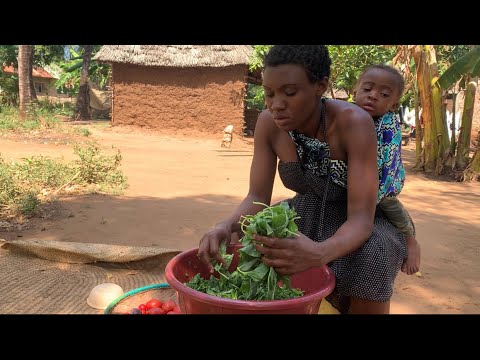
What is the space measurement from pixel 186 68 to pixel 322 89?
1352 cm

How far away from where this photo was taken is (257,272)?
1.56 m

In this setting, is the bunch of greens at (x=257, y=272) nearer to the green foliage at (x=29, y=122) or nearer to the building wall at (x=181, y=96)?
the green foliage at (x=29, y=122)

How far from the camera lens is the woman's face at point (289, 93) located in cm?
164

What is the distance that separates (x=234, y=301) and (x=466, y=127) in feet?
31.4

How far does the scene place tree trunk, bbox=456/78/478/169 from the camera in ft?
30.3

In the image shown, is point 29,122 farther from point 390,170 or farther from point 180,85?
point 390,170

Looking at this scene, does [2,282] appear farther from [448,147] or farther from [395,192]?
[448,147]

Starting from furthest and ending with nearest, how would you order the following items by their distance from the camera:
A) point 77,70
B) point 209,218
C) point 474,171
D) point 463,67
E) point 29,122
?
point 77,70
point 29,122
point 474,171
point 463,67
point 209,218

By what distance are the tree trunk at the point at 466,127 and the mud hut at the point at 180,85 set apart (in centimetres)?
722

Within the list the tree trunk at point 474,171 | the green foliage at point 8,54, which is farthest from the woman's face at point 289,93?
the green foliage at point 8,54

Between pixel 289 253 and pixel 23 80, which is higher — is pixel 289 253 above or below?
below

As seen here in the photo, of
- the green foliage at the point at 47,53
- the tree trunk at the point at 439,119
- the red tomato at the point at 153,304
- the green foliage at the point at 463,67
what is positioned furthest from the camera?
the green foliage at the point at 47,53

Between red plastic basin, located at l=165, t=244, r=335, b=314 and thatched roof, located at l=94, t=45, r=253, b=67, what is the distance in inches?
512

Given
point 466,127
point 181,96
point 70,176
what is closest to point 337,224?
point 70,176
